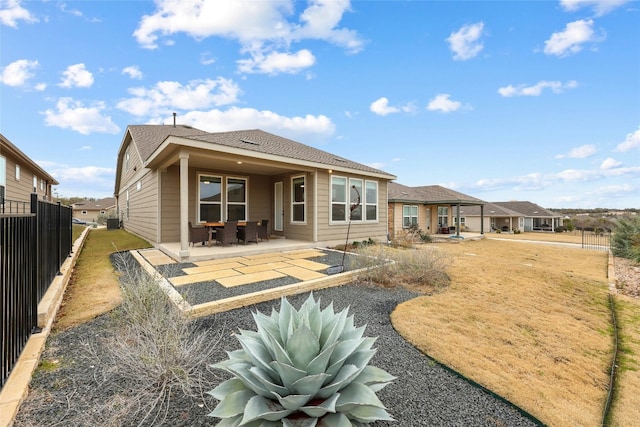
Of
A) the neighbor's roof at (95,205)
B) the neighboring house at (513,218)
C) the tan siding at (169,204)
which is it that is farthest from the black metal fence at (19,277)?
the neighbor's roof at (95,205)

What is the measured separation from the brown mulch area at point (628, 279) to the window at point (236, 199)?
10779mm

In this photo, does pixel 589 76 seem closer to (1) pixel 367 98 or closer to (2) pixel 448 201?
(1) pixel 367 98

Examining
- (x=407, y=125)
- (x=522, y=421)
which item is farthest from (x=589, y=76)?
(x=522, y=421)

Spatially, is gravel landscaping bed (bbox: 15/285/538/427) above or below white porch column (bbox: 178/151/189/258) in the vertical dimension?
below

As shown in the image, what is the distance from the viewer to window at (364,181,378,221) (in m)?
11.0

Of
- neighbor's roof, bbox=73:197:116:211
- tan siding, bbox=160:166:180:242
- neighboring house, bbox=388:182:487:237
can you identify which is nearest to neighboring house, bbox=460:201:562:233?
neighboring house, bbox=388:182:487:237

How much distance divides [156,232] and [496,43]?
1373cm

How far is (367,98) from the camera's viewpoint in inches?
559

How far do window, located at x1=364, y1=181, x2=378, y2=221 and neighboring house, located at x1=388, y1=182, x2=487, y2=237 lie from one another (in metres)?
5.78

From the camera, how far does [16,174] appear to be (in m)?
11.2

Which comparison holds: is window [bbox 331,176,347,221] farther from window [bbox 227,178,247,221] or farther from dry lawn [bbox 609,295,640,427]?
dry lawn [bbox 609,295,640,427]

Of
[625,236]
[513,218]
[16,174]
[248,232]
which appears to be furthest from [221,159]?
[513,218]

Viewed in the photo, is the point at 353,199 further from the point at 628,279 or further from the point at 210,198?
the point at 628,279

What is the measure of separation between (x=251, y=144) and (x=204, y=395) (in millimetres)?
7436
